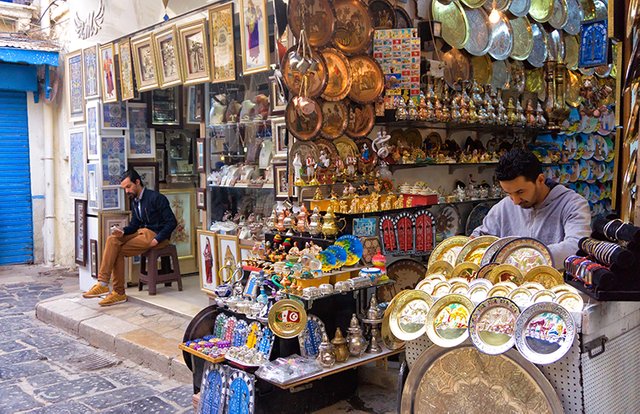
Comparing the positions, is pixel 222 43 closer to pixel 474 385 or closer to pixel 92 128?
pixel 92 128

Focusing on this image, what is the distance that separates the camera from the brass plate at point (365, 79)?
4.86 m

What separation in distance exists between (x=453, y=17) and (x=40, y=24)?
25.2ft

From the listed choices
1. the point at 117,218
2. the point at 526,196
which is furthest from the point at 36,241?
the point at 526,196

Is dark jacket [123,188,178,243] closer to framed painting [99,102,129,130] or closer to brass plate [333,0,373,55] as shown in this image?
framed painting [99,102,129,130]

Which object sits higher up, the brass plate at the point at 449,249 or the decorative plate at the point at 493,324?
the brass plate at the point at 449,249

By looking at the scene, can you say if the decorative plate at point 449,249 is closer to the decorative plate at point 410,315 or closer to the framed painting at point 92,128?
the decorative plate at point 410,315

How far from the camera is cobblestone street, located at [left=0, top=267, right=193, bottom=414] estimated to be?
14.4 feet

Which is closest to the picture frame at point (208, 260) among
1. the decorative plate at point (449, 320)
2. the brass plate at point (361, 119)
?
the brass plate at point (361, 119)

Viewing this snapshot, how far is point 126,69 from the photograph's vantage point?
6.45 meters

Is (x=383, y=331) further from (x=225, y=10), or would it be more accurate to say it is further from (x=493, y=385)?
(x=225, y=10)

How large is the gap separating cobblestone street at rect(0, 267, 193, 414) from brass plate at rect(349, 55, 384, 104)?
9.08 ft

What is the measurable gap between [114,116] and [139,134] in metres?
0.38

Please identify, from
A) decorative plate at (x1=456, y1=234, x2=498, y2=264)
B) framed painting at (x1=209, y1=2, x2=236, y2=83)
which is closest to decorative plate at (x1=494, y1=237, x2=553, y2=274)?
decorative plate at (x1=456, y1=234, x2=498, y2=264)

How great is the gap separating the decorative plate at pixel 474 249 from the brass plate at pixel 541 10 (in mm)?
4173
